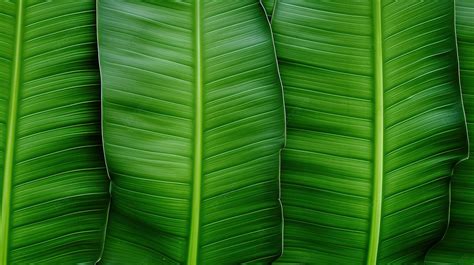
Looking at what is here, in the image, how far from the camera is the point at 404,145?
87cm

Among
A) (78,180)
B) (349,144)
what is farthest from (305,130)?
(78,180)

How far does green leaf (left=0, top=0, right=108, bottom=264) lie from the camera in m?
0.83

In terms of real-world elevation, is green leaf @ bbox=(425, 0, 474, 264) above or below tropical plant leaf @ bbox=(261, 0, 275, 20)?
below

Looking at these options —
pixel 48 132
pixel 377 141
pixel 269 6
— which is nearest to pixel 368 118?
pixel 377 141

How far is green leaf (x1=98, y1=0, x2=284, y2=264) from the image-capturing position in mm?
818

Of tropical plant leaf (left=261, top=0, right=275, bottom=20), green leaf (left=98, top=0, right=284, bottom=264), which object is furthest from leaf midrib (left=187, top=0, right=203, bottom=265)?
tropical plant leaf (left=261, top=0, right=275, bottom=20)

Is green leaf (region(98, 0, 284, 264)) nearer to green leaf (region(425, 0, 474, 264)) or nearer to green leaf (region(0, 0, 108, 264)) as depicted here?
green leaf (region(0, 0, 108, 264))

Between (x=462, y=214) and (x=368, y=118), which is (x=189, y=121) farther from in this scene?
(x=462, y=214)

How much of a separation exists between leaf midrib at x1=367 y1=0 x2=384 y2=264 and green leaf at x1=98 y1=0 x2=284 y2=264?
0.14 m

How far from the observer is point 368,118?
0.86 metres

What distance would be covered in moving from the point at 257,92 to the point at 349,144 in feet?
0.52

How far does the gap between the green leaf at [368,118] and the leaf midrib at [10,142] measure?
1.20 ft

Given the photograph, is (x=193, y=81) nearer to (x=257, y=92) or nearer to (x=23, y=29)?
(x=257, y=92)

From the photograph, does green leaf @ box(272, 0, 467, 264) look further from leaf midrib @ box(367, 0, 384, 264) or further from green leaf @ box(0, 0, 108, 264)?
green leaf @ box(0, 0, 108, 264)
